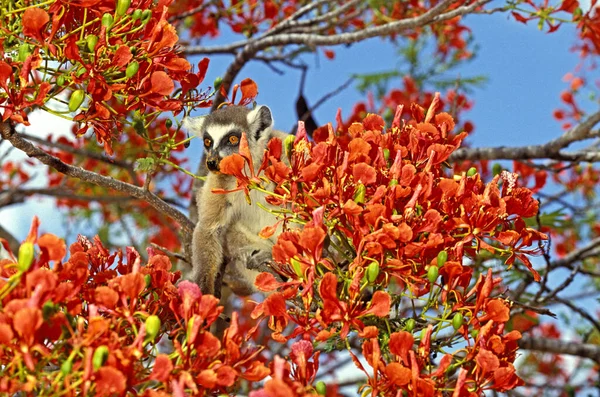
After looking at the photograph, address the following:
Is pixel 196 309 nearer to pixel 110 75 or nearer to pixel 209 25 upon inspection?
pixel 110 75

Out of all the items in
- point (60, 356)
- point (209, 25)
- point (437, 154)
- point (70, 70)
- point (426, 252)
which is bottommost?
point (60, 356)

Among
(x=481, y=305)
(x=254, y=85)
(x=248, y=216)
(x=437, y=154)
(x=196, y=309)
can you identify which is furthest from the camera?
(x=248, y=216)

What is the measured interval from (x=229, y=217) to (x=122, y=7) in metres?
2.84

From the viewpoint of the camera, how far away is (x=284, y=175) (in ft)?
8.29

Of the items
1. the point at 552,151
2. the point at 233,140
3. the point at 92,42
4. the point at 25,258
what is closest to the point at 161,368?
the point at 25,258

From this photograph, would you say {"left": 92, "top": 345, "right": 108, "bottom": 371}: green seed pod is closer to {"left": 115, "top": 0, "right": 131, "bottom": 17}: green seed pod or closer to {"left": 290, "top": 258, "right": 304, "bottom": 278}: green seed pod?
{"left": 290, "top": 258, "right": 304, "bottom": 278}: green seed pod

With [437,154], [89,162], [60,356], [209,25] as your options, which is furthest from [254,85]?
[89,162]

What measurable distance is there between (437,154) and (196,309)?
121cm

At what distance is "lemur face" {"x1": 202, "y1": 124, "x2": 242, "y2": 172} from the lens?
483 centimetres

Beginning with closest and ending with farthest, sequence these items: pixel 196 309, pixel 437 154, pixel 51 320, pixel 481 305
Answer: pixel 51 320, pixel 196 309, pixel 481 305, pixel 437 154

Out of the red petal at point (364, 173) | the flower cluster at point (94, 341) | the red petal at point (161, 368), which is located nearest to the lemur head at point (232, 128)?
the red petal at point (364, 173)

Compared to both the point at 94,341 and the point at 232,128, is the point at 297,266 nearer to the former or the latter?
the point at 94,341

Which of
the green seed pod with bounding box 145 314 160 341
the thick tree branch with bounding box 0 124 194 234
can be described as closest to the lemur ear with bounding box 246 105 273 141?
the thick tree branch with bounding box 0 124 194 234

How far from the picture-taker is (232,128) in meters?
5.04
